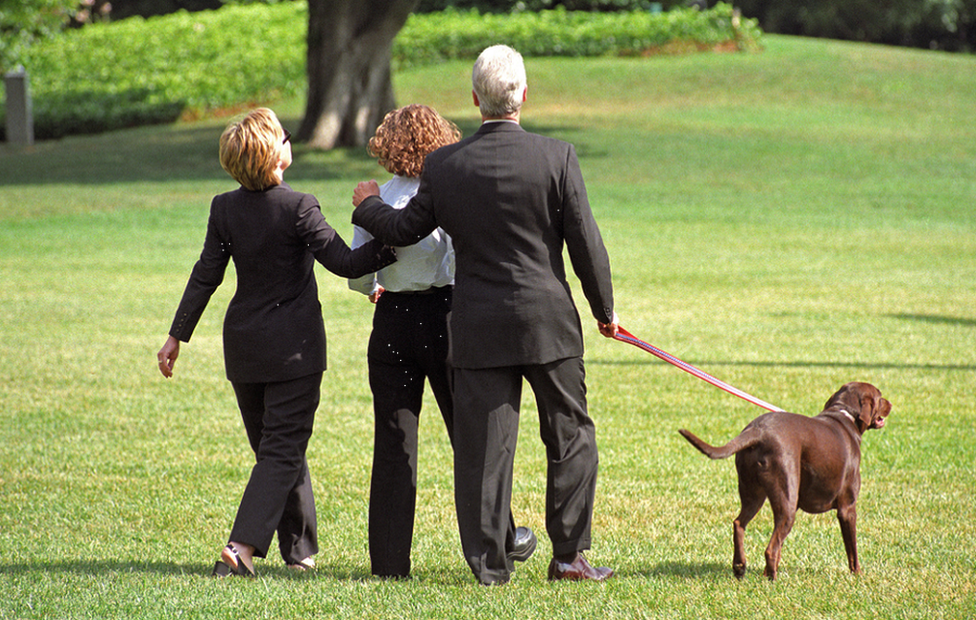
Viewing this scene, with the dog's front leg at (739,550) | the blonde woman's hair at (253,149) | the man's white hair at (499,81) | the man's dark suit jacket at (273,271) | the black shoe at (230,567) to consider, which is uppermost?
the man's white hair at (499,81)

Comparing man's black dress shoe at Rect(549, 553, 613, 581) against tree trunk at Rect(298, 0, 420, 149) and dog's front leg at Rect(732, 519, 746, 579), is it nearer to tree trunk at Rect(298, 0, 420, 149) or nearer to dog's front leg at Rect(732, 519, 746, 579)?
dog's front leg at Rect(732, 519, 746, 579)

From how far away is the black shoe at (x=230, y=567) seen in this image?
4.41 m

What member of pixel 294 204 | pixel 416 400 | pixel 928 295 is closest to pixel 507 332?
pixel 416 400

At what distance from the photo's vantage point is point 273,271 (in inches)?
176

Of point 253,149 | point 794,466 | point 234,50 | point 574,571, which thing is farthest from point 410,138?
point 234,50

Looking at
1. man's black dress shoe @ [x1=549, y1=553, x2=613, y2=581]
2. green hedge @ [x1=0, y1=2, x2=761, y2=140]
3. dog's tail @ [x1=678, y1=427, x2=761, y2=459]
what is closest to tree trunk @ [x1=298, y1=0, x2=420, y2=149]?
green hedge @ [x1=0, y1=2, x2=761, y2=140]

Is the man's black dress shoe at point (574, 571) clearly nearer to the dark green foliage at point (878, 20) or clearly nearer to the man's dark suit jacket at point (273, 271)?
the man's dark suit jacket at point (273, 271)

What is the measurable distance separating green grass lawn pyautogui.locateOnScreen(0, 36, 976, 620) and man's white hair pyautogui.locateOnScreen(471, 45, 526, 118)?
1772 millimetres

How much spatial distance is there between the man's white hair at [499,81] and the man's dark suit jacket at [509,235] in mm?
68

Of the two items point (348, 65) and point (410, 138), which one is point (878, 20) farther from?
point (410, 138)

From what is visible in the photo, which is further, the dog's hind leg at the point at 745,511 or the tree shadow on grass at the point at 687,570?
the tree shadow on grass at the point at 687,570

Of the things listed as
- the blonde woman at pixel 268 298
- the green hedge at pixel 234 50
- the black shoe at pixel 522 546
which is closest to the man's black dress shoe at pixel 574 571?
the black shoe at pixel 522 546

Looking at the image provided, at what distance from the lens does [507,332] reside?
4.20 meters

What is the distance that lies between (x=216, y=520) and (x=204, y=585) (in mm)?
1339
